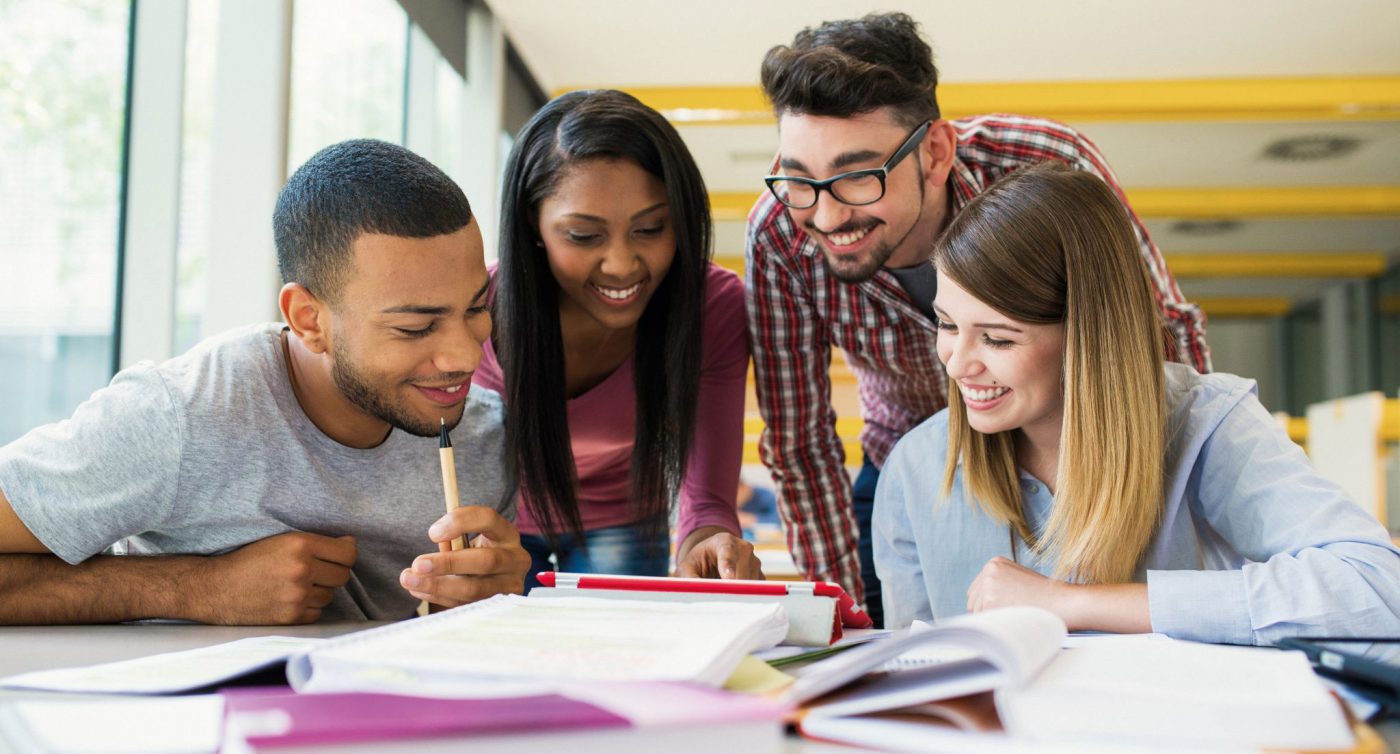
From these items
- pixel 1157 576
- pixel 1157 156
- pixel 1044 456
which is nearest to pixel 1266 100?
pixel 1157 156

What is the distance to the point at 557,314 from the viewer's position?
1752mm

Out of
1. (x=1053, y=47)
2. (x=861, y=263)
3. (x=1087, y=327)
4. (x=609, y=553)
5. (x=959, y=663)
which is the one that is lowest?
(x=609, y=553)

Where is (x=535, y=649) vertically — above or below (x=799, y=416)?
below

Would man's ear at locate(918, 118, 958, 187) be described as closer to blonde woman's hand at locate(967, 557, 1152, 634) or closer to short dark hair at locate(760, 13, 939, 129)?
short dark hair at locate(760, 13, 939, 129)

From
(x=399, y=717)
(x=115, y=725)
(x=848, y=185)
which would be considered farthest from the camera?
(x=848, y=185)

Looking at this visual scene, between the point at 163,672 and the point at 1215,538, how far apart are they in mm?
1150

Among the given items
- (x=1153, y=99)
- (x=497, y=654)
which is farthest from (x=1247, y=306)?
(x=497, y=654)

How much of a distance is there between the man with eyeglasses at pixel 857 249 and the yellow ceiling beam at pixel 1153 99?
2323 mm

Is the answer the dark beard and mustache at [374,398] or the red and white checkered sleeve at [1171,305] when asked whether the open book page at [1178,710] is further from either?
the red and white checkered sleeve at [1171,305]

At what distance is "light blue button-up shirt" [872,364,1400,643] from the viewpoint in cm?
113

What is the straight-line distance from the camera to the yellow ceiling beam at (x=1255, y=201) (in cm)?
543

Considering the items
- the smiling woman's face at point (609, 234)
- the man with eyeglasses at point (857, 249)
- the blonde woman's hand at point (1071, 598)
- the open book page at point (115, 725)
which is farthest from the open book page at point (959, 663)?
the man with eyeglasses at point (857, 249)

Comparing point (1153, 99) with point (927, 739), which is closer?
point (927, 739)

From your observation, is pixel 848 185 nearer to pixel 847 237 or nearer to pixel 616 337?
pixel 847 237
